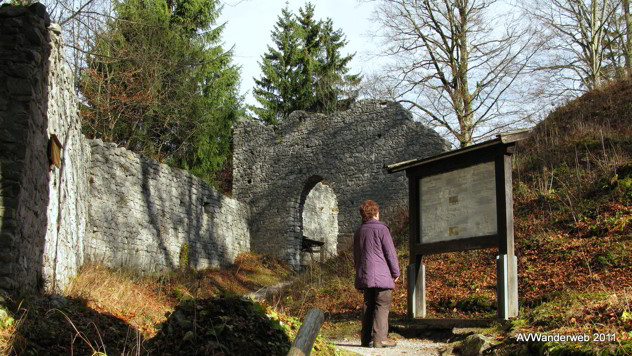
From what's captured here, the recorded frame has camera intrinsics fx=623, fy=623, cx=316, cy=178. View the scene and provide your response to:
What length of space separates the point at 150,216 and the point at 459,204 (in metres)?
8.69

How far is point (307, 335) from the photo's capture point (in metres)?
4.52

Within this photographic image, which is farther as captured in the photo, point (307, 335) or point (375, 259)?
point (375, 259)

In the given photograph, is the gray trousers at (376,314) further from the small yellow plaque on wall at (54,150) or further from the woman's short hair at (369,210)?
the small yellow plaque on wall at (54,150)

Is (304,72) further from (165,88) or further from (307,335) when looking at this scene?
(307,335)

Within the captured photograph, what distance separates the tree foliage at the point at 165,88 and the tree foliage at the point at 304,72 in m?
5.66

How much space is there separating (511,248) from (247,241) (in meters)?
15.0

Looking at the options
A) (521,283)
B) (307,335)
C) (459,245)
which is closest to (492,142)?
(459,245)

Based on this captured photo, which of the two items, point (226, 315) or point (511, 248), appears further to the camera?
point (511, 248)

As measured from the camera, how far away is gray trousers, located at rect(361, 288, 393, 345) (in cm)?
702

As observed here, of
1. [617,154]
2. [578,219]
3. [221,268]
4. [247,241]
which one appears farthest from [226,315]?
[247,241]

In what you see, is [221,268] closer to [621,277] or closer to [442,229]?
[442,229]

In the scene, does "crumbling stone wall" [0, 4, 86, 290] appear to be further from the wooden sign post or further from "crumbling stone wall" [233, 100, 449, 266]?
"crumbling stone wall" [233, 100, 449, 266]

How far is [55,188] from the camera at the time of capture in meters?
8.16

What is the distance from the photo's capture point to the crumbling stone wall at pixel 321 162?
19.8 meters
